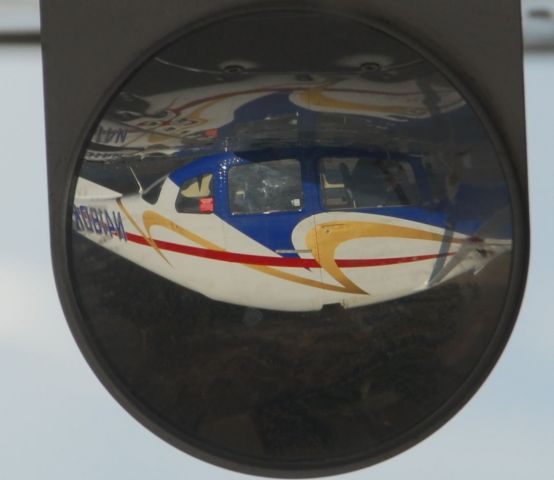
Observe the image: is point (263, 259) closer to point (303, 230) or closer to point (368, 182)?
point (303, 230)

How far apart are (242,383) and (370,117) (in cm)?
40

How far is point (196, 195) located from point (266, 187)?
0.10 metres

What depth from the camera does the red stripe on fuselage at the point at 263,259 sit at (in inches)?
59.6

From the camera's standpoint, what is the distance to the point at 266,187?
1.56 meters

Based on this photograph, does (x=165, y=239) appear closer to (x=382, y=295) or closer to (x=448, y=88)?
(x=382, y=295)

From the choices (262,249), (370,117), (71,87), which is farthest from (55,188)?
(370,117)

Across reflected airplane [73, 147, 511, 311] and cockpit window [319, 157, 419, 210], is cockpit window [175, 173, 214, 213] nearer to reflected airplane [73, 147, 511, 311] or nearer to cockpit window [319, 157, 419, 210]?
reflected airplane [73, 147, 511, 311]

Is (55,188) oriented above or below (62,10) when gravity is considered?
below

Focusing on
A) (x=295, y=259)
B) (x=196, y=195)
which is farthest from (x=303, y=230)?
(x=196, y=195)

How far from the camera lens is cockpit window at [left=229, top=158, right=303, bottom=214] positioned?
154 cm

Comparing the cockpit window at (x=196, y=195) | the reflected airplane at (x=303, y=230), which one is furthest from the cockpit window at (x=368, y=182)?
the cockpit window at (x=196, y=195)

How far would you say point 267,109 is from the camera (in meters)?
1.55

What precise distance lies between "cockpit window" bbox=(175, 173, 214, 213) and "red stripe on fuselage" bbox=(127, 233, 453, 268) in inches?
→ 2.1

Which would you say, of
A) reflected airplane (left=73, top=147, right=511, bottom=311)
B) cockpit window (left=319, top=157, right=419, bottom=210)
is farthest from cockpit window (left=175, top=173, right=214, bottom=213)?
cockpit window (left=319, top=157, right=419, bottom=210)
